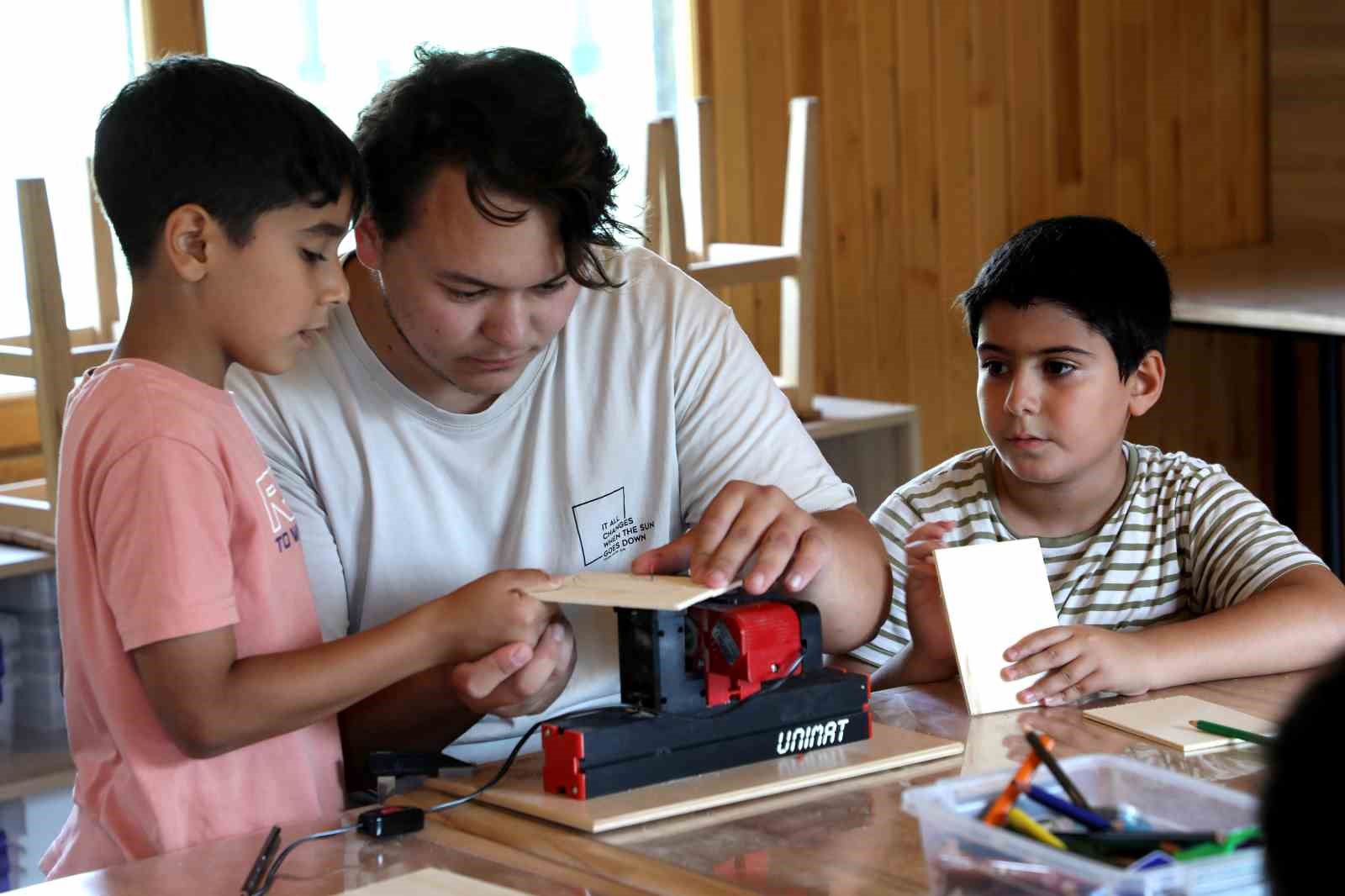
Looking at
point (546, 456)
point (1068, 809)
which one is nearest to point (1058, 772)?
point (1068, 809)

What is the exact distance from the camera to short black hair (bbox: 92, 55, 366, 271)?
4.22 ft

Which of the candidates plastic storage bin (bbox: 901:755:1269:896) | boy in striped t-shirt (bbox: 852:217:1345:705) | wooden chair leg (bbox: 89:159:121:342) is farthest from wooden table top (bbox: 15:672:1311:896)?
wooden chair leg (bbox: 89:159:121:342)

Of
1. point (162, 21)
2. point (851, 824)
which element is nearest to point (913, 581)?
point (851, 824)

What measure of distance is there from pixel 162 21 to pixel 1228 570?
1974mm

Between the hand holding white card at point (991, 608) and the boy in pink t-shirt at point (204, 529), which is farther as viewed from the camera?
the hand holding white card at point (991, 608)

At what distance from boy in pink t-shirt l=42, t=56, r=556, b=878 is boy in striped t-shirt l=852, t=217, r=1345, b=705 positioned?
0.59m

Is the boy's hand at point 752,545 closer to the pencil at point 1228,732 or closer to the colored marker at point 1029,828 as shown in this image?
the pencil at point 1228,732

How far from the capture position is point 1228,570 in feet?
5.42

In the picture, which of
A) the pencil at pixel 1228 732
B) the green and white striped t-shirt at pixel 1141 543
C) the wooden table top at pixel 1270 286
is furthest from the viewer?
the wooden table top at pixel 1270 286

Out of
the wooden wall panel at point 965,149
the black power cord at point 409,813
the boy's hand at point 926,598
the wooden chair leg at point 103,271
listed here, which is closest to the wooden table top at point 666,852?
the black power cord at point 409,813

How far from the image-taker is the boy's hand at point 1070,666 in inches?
54.6

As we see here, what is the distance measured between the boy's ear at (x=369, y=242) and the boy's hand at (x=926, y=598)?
0.56 metres

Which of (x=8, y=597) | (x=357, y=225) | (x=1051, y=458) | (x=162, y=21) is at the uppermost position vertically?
(x=162, y=21)

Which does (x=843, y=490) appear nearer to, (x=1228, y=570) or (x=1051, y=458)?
(x=1051, y=458)
